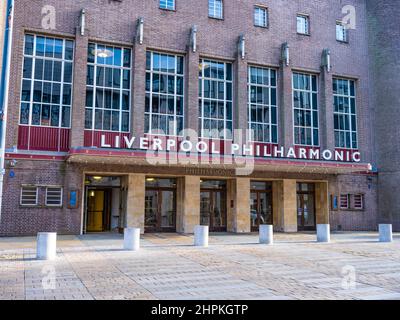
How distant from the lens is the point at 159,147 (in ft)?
71.9

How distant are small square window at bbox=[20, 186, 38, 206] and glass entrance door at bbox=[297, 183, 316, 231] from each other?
15.2 m

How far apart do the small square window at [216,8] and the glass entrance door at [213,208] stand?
996 cm

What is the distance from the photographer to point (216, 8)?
24.8 metres

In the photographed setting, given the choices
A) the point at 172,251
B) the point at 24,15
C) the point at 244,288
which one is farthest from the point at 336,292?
the point at 24,15

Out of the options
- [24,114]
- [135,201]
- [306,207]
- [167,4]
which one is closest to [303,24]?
[167,4]

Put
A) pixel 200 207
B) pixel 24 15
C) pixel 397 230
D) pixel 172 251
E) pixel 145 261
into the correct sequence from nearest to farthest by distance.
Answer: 1. pixel 145 261
2. pixel 172 251
3. pixel 24 15
4. pixel 200 207
5. pixel 397 230

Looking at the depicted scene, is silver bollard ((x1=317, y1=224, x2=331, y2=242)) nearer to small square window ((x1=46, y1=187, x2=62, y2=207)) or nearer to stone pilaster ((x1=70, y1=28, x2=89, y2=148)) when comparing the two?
stone pilaster ((x1=70, y1=28, x2=89, y2=148))

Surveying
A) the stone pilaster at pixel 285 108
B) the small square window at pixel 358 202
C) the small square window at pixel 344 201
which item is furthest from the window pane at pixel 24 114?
the small square window at pixel 358 202

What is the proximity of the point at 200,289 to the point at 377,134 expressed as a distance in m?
22.9

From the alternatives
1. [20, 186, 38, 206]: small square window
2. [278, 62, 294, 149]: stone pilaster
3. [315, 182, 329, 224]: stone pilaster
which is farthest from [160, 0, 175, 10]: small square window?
[315, 182, 329, 224]: stone pilaster

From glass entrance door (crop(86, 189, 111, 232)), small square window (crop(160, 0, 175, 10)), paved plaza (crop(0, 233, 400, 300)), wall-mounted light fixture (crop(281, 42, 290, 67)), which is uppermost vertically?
small square window (crop(160, 0, 175, 10))

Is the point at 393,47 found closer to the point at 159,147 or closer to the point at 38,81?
the point at 159,147

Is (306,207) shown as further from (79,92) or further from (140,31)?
Answer: (79,92)

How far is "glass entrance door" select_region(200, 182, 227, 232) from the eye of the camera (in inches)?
944
